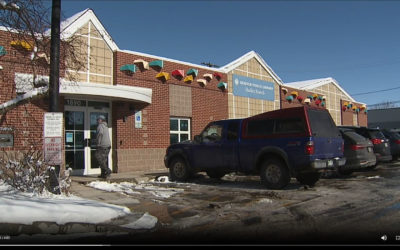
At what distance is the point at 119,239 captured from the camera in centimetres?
566

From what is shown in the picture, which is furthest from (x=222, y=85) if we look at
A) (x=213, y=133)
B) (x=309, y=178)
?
(x=309, y=178)

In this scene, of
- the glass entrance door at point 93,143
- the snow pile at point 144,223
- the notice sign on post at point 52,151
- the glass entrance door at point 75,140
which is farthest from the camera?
the glass entrance door at point 93,143

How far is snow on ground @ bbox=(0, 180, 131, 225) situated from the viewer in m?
6.12

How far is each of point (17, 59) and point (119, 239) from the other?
28.3ft

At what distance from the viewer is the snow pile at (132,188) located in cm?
992

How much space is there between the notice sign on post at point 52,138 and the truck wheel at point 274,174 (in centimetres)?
527

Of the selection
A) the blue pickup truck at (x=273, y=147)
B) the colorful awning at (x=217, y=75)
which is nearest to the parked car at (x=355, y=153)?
the blue pickup truck at (x=273, y=147)

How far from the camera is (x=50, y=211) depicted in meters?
6.35

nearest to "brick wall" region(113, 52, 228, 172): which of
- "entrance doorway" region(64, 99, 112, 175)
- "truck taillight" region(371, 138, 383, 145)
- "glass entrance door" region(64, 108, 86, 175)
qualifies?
"entrance doorway" region(64, 99, 112, 175)

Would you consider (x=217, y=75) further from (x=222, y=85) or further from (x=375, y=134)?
(x=375, y=134)

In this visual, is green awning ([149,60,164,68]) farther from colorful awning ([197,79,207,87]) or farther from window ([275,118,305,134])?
window ([275,118,305,134])

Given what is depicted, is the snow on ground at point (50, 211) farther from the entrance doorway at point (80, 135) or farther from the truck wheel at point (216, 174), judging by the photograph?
the entrance doorway at point (80, 135)

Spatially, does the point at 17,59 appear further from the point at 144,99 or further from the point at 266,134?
the point at 266,134

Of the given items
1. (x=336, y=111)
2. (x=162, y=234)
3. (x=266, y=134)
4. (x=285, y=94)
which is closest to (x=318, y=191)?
(x=266, y=134)
